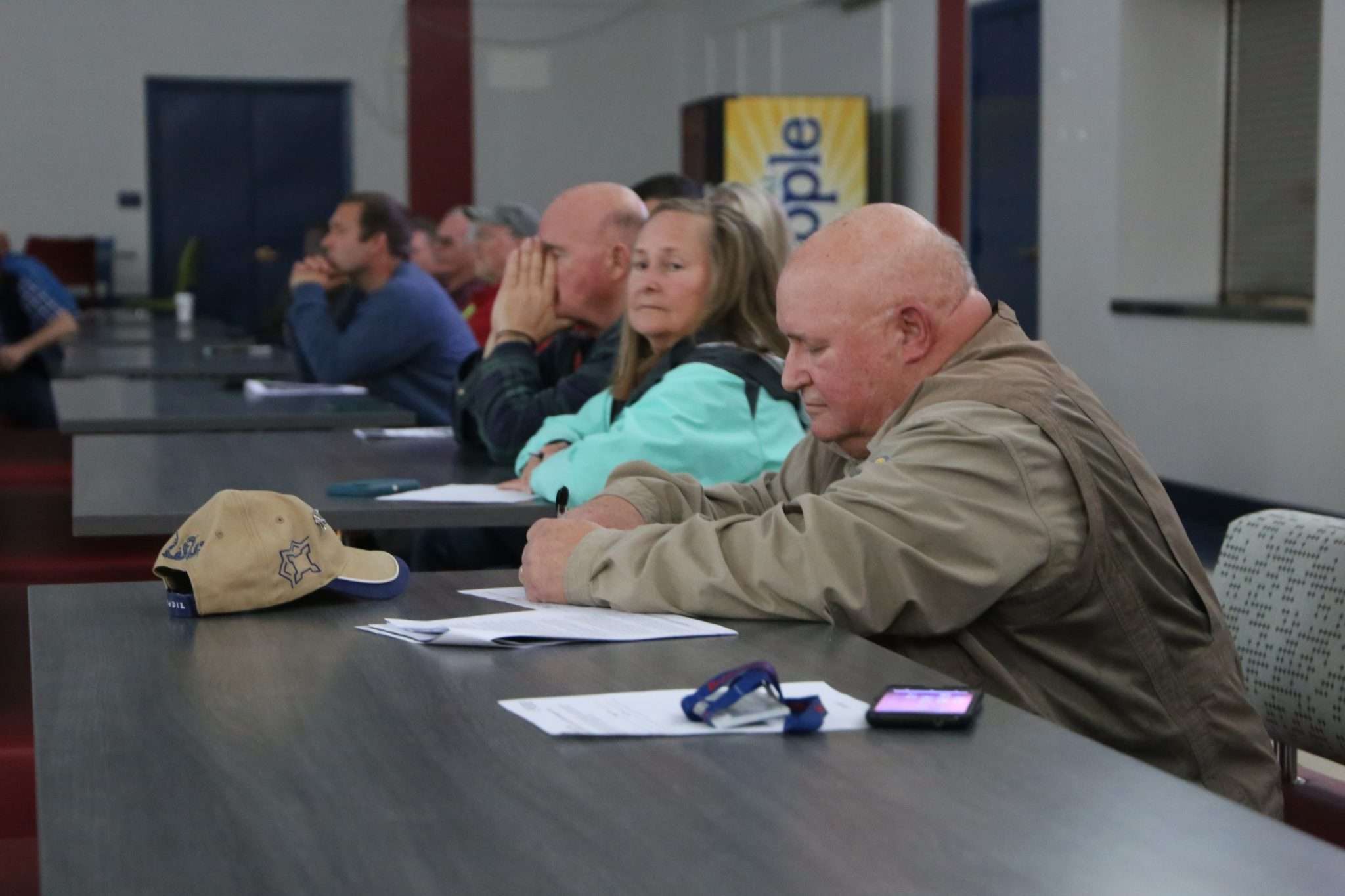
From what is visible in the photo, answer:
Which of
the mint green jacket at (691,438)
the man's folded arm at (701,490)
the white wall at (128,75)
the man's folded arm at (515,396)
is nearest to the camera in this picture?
the man's folded arm at (701,490)

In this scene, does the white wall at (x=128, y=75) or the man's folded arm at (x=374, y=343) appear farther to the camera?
the white wall at (x=128, y=75)

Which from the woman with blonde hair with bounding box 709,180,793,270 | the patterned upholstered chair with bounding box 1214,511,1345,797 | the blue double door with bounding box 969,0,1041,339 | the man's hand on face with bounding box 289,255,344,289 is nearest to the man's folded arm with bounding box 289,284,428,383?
the man's hand on face with bounding box 289,255,344,289

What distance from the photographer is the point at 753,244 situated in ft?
9.25

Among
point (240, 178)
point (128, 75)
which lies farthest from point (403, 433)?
point (240, 178)

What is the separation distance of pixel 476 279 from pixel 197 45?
613 centimetres

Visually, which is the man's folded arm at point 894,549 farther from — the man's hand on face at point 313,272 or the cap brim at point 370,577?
the man's hand on face at point 313,272

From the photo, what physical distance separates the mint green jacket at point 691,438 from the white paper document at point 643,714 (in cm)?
126

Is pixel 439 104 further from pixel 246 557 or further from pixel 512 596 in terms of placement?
pixel 246 557

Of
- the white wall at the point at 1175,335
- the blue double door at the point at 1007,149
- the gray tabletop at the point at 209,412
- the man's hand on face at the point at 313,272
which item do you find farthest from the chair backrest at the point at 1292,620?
the blue double door at the point at 1007,149

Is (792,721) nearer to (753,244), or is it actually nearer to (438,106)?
(753,244)

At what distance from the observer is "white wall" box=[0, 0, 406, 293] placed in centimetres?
1270

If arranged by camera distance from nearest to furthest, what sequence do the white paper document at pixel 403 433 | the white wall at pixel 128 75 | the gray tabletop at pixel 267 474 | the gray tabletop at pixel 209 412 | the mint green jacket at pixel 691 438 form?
1. the gray tabletop at pixel 267 474
2. the mint green jacket at pixel 691 438
3. the white paper document at pixel 403 433
4. the gray tabletop at pixel 209 412
5. the white wall at pixel 128 75

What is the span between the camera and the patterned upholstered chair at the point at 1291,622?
1.78 meters

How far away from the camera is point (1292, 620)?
1838 mm
